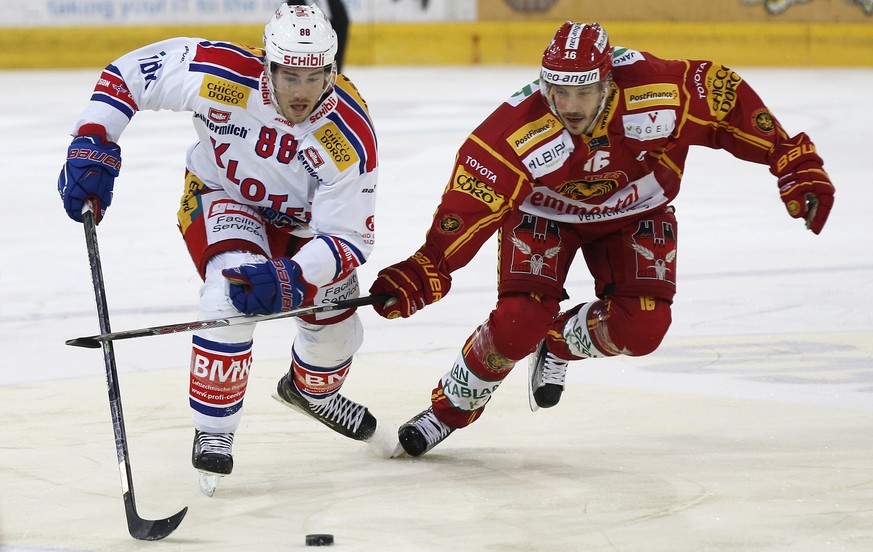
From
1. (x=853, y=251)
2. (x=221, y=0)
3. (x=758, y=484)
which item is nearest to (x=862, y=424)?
(x=758, y=484)

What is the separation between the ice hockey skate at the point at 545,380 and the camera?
3.95m

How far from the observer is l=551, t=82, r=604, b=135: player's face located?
11.2 ft

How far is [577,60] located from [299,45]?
702mm

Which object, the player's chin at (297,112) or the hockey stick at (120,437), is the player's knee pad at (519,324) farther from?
the hockey stick at (120,437)

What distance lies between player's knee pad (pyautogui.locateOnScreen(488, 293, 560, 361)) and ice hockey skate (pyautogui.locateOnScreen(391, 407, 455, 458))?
0.29m

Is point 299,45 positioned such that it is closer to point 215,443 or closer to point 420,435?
point 215,443

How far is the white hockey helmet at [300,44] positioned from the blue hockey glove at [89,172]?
0.47 m

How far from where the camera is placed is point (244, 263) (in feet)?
11.0

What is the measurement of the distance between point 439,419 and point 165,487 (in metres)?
0.79

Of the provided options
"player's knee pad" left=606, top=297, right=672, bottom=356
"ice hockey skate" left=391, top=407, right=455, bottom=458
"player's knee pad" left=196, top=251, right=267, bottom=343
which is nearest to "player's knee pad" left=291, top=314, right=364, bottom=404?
"ice hockey skate" left=391, top=407, right=455, bottom=458

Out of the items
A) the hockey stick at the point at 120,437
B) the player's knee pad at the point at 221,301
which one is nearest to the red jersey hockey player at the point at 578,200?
the player's knee pad at the point at 221,301

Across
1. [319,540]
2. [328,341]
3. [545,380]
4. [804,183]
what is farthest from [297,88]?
[804,183]

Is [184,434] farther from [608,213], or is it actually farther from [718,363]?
[718,363]

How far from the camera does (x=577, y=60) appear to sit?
11.1ft
